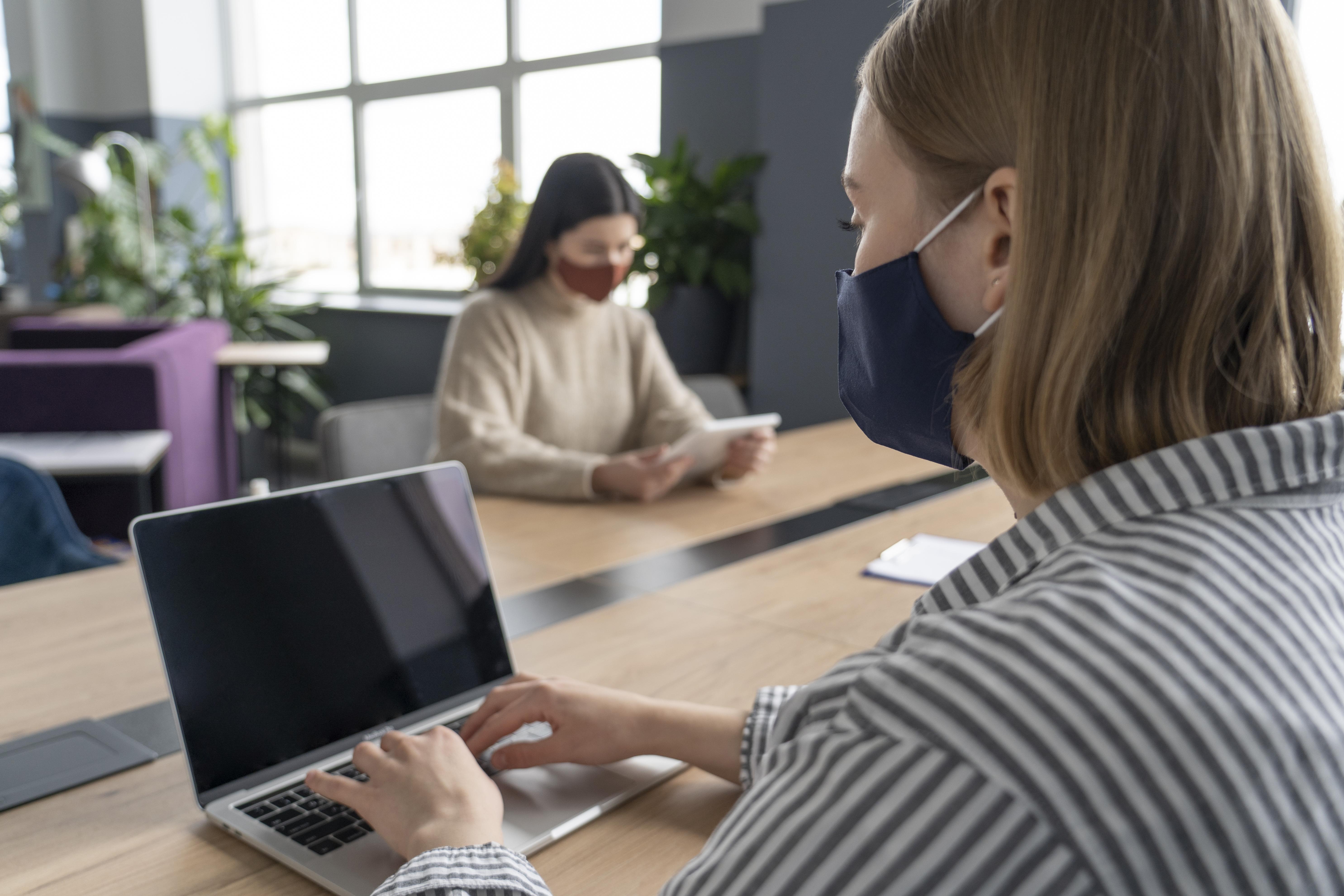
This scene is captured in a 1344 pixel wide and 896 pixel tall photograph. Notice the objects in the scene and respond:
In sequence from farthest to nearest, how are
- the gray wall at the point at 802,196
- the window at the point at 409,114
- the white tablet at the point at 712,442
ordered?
the window at the point at 409,114
the gray wall at the point at 802,196
the white tablet at the point at 712,442

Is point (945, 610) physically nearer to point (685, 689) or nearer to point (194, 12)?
point (685, 689)

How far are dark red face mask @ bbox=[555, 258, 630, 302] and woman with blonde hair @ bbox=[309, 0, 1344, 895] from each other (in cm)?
148

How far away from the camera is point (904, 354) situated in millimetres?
712

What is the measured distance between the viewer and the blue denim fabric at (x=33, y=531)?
1.73 metres

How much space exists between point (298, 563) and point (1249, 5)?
809 millimetres

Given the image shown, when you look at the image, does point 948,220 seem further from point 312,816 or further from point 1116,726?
point 312,816

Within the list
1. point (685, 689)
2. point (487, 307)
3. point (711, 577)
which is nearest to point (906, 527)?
point (711, 577)

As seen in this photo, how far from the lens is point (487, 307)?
2176mm

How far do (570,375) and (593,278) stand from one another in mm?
262

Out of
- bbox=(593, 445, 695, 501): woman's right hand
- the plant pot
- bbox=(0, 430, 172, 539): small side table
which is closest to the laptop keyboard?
bbox=(593, 445, 695, 501): woman's right hand

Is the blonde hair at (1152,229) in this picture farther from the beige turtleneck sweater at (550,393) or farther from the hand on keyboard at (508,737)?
the beige turtleneck sweater at (550,393)

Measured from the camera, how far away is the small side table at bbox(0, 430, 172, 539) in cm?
278

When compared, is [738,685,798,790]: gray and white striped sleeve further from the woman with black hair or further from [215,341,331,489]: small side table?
[215,341,331,489]: small side table

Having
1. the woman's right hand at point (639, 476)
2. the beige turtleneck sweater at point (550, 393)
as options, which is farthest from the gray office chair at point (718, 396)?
the woman's right hand at point (639, 476)
